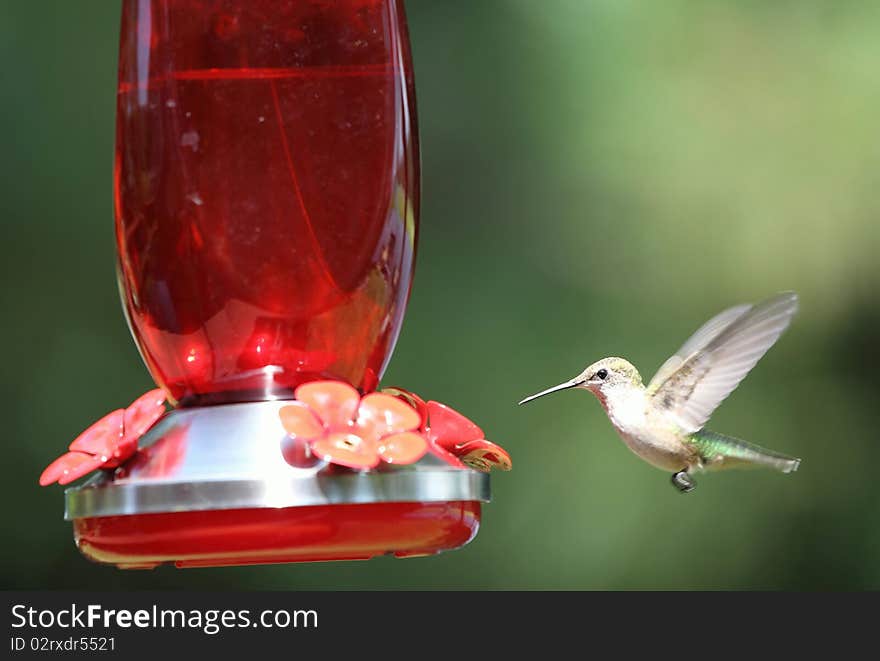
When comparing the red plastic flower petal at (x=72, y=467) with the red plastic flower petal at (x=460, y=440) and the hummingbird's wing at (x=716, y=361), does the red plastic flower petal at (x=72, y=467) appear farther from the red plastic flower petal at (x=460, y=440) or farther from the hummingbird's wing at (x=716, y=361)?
the hummingbird's wing at (x=716, y=361)

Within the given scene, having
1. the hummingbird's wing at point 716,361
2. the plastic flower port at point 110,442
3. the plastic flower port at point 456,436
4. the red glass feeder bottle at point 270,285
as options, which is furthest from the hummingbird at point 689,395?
the plastic flower port at point 110,442

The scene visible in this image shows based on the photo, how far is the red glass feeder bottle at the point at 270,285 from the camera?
1.99 meters

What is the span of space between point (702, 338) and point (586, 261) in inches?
103

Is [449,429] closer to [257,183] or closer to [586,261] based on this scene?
[257,183]

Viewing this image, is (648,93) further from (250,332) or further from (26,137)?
(250,332)

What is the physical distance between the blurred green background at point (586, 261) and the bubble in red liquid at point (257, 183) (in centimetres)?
309

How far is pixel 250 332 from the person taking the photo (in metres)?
2.28

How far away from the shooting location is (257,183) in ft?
7.30

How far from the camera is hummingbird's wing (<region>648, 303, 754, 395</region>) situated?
2.98 meters

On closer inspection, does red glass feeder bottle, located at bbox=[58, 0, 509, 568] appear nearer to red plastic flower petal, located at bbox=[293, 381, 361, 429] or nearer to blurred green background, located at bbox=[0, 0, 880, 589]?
red plastic flower petal, located at bbox=[293, 381, 361, 429]

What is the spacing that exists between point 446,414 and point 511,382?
3.18 m

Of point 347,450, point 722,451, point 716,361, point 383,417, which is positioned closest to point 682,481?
point 722,451

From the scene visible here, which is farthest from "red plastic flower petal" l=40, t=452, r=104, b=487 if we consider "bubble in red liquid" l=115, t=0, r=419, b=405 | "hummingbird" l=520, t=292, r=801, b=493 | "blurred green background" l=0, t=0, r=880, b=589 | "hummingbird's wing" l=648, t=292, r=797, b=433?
"blurred green background" l=0, t=0, r=880, b=589

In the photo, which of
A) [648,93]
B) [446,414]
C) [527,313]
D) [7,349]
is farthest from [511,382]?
[446,414]
